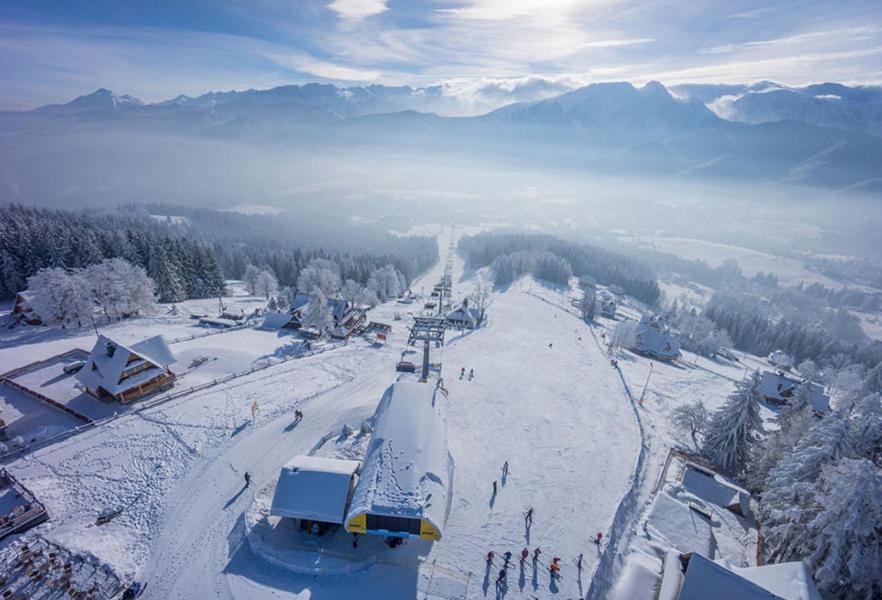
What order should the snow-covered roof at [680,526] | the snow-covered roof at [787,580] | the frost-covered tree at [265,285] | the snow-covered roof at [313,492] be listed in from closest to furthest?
the snow-covered roof at [787,580], the snow-covered roof at [313,492], the snow-covered roof at [680,526], the frost-covered tree at [265,285]

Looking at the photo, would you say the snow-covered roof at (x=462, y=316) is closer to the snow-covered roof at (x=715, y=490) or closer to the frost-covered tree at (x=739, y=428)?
the frost-covered tree at (x=739, y=428)

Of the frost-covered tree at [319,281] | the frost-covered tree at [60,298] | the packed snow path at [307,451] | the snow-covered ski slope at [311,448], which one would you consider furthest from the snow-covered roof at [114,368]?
the frost-covered tree at [319,281]

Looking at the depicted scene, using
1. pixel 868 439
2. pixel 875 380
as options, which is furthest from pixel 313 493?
pixel 875 380

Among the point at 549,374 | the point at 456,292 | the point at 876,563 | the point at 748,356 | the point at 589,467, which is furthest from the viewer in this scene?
the point at 456,292

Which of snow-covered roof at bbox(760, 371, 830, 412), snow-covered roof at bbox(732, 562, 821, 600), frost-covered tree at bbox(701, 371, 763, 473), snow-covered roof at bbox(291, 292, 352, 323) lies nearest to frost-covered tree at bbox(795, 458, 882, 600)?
snow-covered roof at bbox(732, 562, 821, 600)

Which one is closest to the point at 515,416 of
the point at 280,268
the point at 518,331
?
the point at 518,331

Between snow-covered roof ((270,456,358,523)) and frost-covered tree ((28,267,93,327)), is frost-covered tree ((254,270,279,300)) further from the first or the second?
snow-covered roof ((270,456,358,523))

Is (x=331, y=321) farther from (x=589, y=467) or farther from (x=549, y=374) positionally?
(x=589, y=467)
